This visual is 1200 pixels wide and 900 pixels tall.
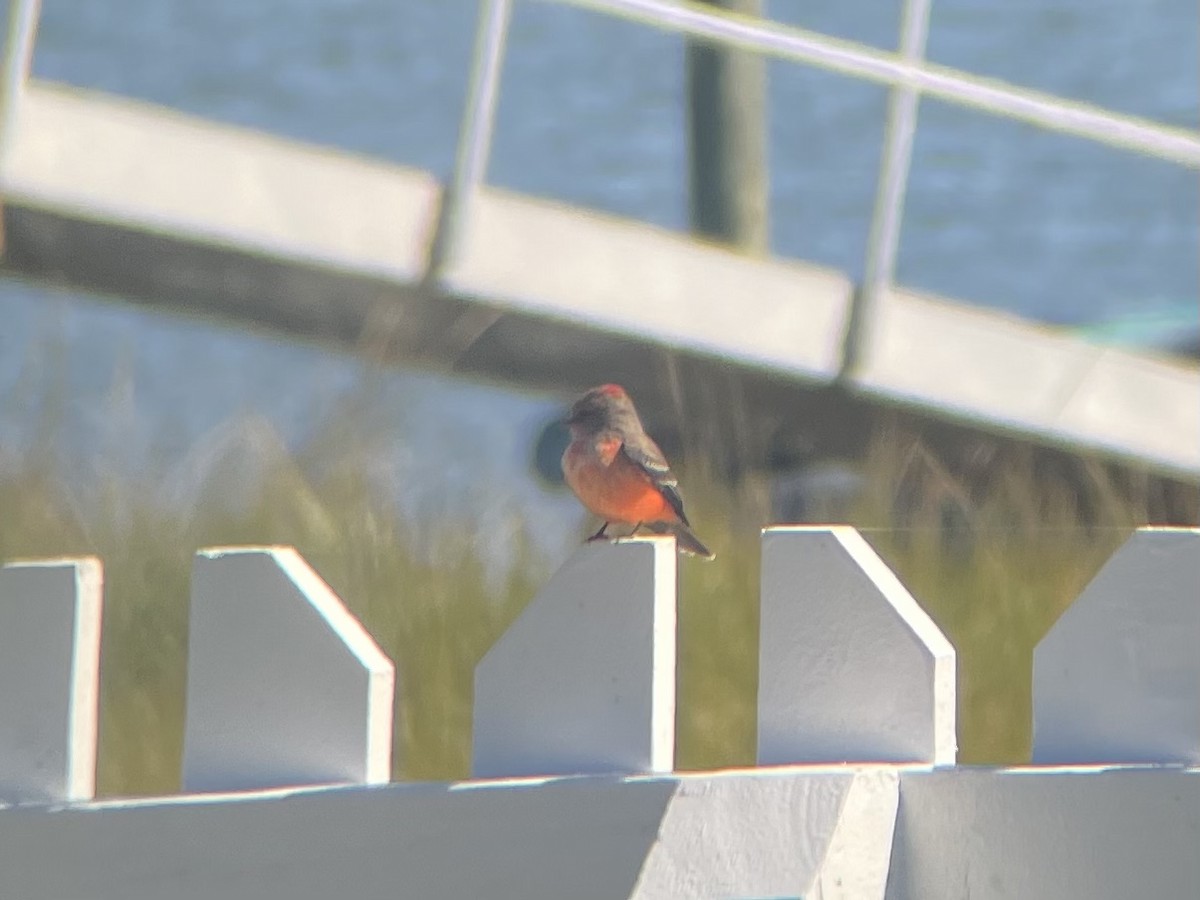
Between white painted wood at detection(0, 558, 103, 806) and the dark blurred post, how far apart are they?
217 inches

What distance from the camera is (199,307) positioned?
675 centimetres

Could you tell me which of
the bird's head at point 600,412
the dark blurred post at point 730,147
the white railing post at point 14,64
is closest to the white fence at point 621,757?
the bird's head at point 600,412

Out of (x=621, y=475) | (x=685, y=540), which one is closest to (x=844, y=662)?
(x=685, y=540)

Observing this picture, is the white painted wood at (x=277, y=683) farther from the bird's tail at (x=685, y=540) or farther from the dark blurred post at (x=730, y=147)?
the dark blurred post at (x=730, y=147)

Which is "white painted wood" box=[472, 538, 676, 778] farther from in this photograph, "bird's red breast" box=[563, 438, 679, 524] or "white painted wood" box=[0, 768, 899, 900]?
"bird's red breast" box=[563, 438, 679, 524]

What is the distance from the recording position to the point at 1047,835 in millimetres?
1739

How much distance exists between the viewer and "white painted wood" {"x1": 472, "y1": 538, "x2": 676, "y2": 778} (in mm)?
1918

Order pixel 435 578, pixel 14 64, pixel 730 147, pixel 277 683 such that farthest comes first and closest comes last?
pixel 730 147, pixel 14 64, pixel 435 578, pixel 277 683

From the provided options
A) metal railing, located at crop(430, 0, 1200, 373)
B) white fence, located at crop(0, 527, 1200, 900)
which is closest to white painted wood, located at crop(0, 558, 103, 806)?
white fence, located at crop(0, 527, 1200, 900)

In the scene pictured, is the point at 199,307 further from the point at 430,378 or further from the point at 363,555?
the point at 363,555

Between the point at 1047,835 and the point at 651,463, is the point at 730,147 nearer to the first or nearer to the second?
the point at 651,463

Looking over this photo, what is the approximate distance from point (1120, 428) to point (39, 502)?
302 centimetres

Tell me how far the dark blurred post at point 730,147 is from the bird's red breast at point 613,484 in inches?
174

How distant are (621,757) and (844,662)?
21 cm
